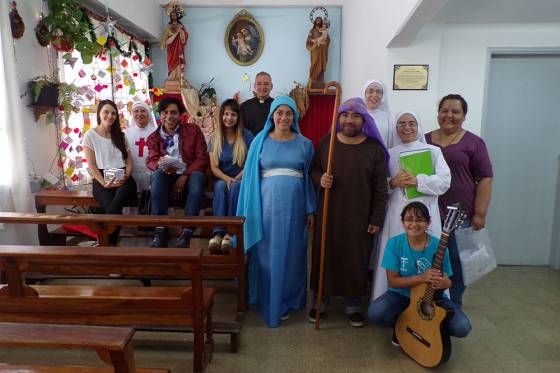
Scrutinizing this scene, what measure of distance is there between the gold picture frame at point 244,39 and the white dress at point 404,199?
451 centimetres

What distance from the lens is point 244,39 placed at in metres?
6.30

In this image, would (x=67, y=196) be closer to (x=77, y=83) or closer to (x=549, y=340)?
(x=77, y=83)

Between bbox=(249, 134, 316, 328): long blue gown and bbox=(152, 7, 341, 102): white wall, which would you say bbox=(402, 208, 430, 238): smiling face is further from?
bbox=(152, 7, 341, 102): white wall

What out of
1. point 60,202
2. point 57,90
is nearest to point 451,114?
point 60,202

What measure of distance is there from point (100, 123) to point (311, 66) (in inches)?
148

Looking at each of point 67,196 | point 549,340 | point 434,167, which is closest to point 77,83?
point 67,196

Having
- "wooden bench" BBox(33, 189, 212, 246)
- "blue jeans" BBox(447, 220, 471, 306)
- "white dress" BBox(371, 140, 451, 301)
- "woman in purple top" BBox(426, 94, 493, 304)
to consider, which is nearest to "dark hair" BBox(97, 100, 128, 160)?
"wooden bench" BBox(33, 189, 212, 246)

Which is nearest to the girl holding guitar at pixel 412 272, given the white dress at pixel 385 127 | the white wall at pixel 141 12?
the white dress at pixel 385 127

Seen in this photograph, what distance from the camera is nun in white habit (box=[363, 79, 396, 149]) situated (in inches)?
107

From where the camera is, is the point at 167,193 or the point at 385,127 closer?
the point at 385,127

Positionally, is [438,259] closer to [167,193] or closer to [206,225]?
[206,225]

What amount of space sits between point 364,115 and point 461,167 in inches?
28.5

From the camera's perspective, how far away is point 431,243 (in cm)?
214

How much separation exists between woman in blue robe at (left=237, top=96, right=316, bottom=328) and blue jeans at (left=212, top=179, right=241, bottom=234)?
0.81 ft
